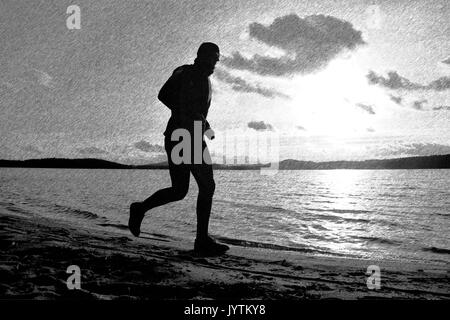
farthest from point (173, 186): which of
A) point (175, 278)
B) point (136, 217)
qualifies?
point (175, 278)

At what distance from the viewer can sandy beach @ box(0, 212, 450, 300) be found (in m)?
3.23

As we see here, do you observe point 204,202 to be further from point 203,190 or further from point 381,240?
point 381,240

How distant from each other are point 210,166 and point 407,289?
2.49 metres

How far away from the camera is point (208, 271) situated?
422cm

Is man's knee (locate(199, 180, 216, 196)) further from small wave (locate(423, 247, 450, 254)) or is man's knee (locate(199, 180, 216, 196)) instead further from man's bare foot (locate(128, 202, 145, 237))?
small wave (locate(423, 247, 450, 254))

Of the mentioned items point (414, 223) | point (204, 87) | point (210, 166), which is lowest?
point (414, 223)

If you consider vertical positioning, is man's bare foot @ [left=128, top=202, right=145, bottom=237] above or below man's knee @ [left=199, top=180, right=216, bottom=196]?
below

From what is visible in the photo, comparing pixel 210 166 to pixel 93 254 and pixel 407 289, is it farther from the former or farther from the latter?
pixel 407 289

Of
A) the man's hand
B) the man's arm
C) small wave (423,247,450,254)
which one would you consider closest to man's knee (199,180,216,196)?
the man's hand

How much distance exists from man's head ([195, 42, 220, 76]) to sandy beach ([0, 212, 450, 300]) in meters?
2.26

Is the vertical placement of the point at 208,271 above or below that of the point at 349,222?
above

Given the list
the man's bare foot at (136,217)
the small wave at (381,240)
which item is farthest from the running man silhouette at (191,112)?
the small wave at (381,240)
